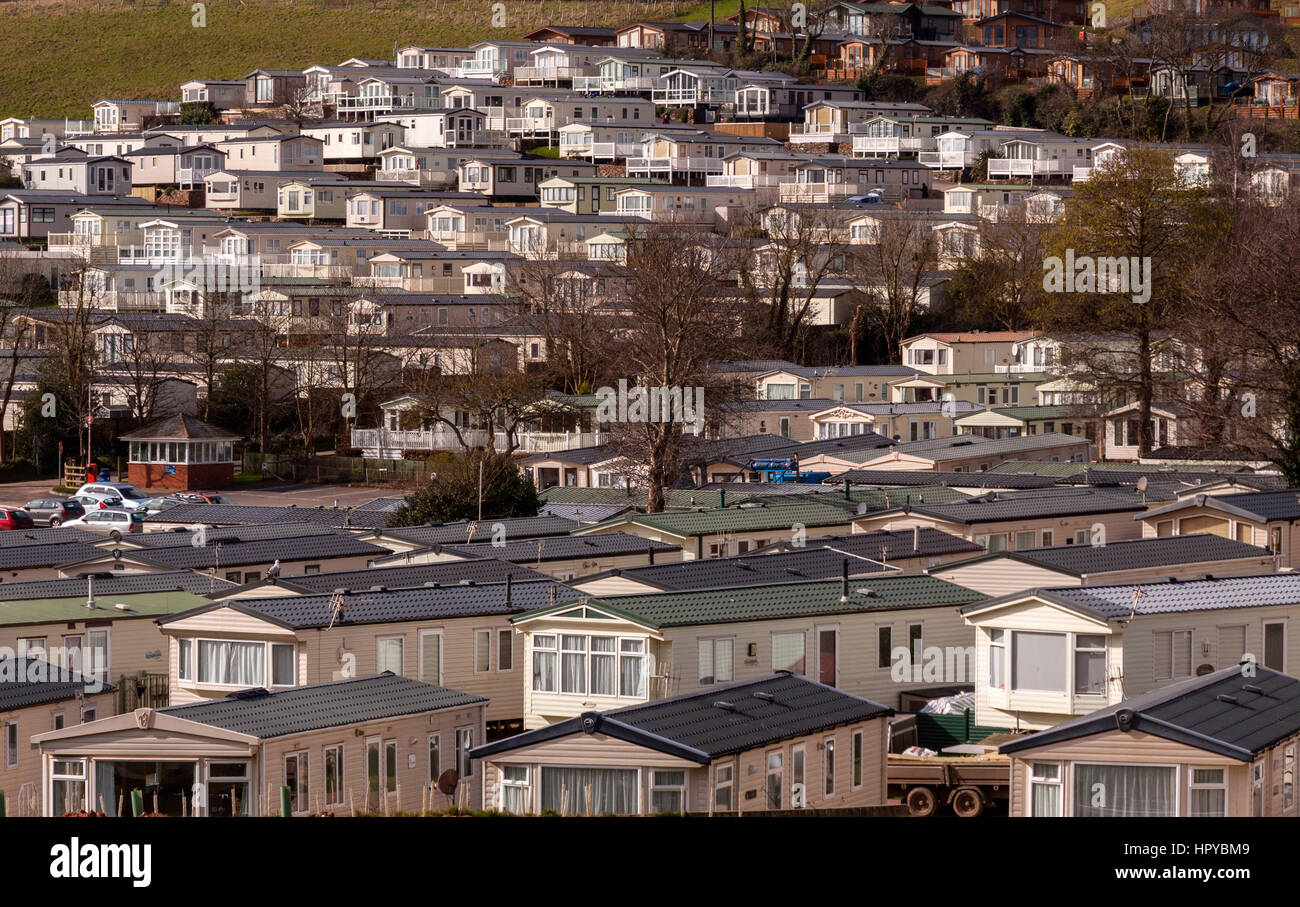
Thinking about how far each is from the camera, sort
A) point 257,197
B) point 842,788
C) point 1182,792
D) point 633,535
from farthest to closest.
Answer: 1. point 257,197
2. point 633,535
3. point 842,788
4. point 1182,792

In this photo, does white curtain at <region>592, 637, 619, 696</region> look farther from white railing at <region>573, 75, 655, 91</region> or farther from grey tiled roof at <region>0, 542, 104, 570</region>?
white railing at <region>573, 75, 655, 91</region>

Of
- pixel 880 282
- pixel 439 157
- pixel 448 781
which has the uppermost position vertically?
pixel 439 157

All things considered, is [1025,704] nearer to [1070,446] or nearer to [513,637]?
[513,637]

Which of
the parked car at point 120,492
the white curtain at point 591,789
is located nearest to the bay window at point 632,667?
the white curtain at point 591,789

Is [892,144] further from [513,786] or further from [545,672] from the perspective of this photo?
[513,786]

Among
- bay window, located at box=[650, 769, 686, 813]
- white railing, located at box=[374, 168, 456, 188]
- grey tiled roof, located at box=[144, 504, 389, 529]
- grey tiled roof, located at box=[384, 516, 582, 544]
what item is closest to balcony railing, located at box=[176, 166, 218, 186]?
white railing, located at box=[374, 168, 456, 188]

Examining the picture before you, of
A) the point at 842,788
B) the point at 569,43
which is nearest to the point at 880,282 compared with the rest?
the point at 569,43

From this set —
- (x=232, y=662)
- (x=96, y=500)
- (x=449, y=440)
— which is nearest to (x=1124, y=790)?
(x=232, y=662)
